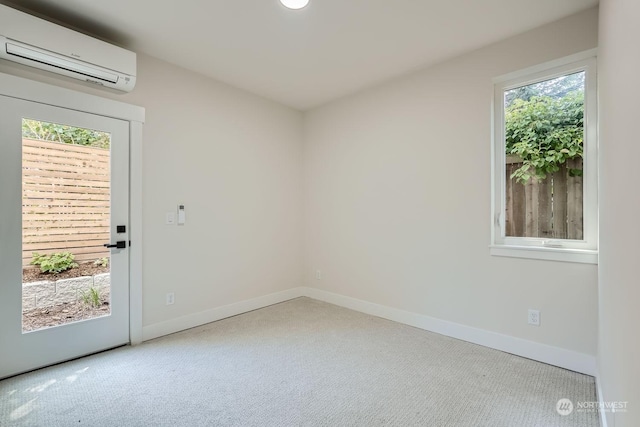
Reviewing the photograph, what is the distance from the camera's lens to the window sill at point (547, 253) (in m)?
2.23

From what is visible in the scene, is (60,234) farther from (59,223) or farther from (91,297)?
(91,297)

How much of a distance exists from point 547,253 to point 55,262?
3832mm

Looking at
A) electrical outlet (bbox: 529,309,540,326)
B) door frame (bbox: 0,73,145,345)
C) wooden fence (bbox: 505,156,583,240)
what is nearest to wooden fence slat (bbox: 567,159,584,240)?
wooden fence (bbox: 505,156,583,240)

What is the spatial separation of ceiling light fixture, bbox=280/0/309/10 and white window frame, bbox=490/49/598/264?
176 cm

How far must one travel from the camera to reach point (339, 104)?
12.9 ft

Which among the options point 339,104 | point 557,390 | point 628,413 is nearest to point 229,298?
point 339,104

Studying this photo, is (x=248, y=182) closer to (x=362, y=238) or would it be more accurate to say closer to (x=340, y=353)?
(x=362, y=238)

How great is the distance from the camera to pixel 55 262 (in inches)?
93.5

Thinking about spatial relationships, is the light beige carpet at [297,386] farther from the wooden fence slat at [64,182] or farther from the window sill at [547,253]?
the wooden fence slat at [64,182]

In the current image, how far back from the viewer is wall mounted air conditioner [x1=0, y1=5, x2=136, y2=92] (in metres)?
2.04

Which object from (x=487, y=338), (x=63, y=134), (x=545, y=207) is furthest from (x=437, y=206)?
(x=63, y=134)

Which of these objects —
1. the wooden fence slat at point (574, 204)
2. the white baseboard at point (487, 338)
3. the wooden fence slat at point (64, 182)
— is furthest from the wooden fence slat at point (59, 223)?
the wooden fence slat at point (574, 204)

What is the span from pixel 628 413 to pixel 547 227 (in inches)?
72.6

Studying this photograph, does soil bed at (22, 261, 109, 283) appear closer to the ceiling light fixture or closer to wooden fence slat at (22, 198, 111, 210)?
wooden fence slat at (22, 198, 111, 210)
